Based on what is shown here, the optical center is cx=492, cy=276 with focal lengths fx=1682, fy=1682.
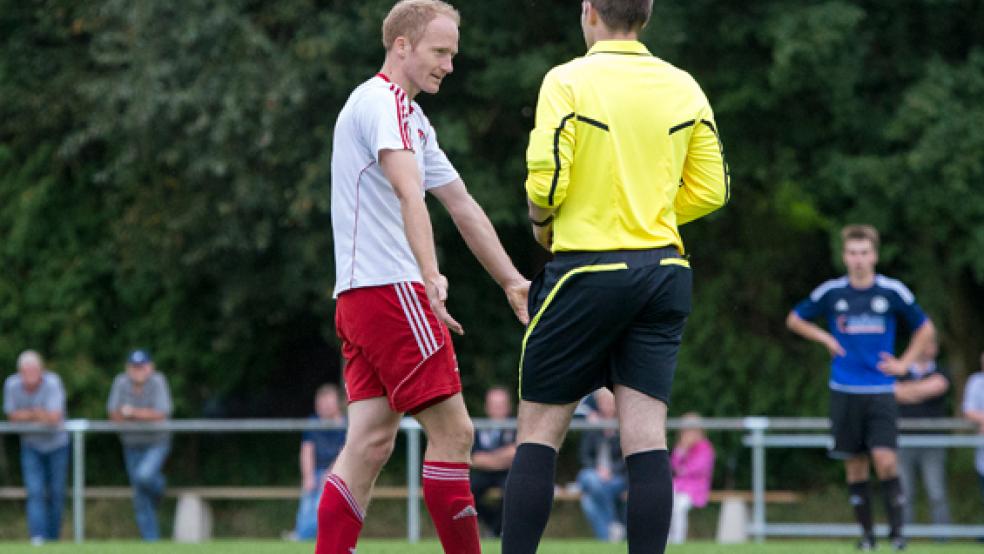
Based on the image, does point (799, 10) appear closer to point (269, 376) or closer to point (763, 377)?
point (763, 377)

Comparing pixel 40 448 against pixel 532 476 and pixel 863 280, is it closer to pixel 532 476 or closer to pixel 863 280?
pixel 863 280

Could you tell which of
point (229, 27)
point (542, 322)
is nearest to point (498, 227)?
point (229, 27)

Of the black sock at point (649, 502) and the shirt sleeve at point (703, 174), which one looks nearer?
the black sock at point (649, 502)

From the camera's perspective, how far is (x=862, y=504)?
38.3ft

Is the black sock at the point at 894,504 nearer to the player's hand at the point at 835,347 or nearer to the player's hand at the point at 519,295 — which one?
the player's hand at the point at 835,347

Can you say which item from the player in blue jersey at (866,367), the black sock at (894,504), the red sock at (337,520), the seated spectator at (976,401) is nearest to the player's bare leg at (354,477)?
the red sock at (337,520)

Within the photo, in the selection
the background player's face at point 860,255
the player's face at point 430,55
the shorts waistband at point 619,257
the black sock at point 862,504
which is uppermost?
the player's face at point 430,55

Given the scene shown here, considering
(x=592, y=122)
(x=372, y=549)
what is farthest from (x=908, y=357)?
(x=592, y=122)

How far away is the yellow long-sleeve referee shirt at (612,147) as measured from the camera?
5.21 metres

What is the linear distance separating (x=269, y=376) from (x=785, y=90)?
836 centimetres

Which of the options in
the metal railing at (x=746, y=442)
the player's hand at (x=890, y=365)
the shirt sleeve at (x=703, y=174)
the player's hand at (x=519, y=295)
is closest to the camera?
the shirt sleeve at (x=703, y=174)

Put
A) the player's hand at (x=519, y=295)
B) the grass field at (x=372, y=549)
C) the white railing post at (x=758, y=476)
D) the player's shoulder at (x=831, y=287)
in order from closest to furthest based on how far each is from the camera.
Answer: the player's hand at (x=519, y=295)
the grass field at (x=372, y=549)
the player's shoulder at (x=831, y=287)
the white railing post at (x=758, y=476)

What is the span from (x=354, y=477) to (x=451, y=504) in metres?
0.36

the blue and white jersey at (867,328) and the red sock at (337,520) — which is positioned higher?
the blue and white jersey at (867,328)
